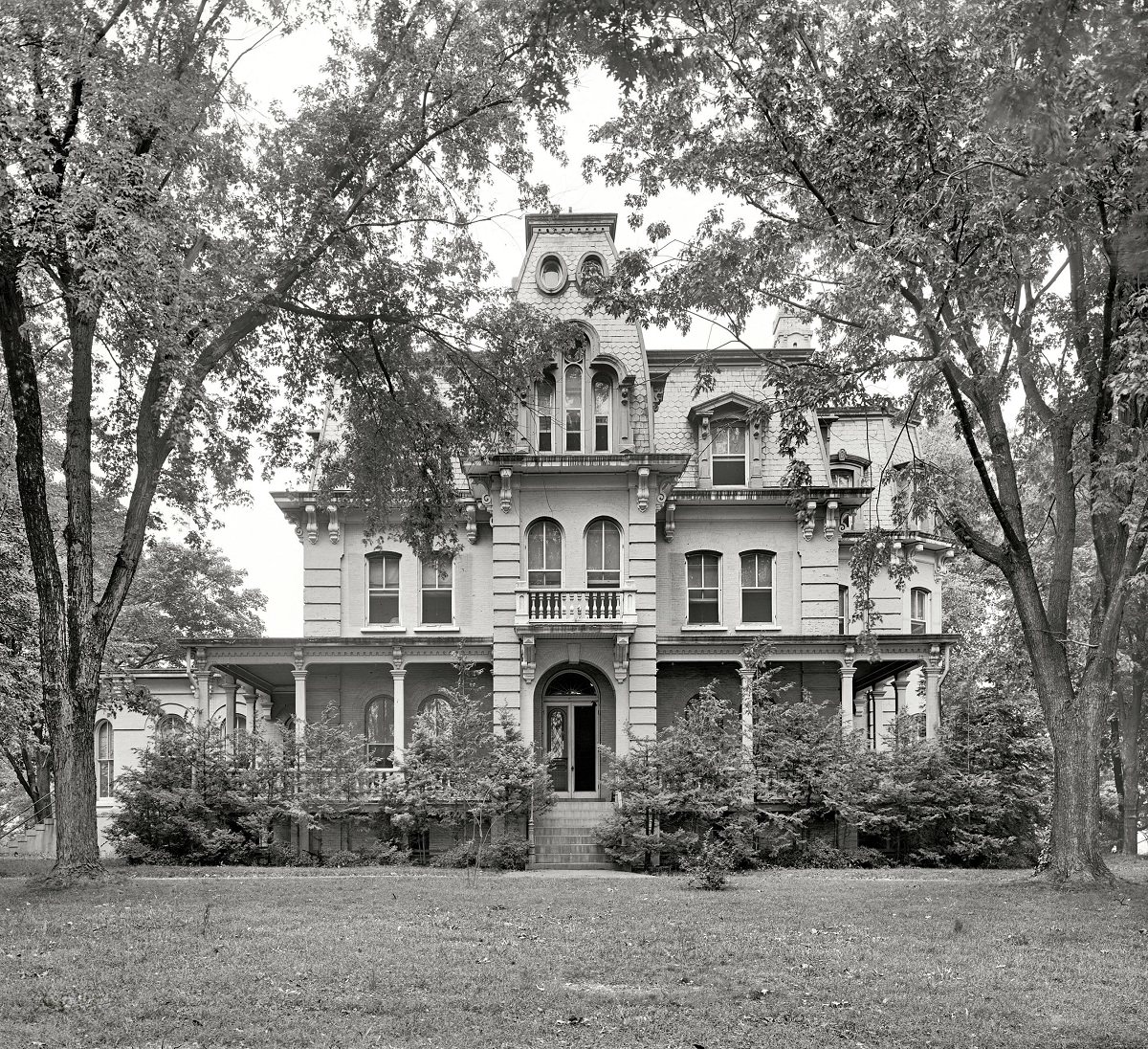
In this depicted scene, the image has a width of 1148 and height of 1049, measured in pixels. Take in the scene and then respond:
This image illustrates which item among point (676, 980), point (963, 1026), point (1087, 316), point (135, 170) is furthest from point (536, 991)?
point (1087, 316)

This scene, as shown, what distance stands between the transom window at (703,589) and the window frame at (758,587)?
1.86 feet

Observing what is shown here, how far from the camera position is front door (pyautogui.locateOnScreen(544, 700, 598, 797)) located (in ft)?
93.4

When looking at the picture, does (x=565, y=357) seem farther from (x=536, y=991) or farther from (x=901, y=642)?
(x=536, y=991)

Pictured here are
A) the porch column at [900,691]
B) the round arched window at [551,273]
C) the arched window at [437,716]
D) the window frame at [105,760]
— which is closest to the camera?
the arched window at [437,716]

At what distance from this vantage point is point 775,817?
2342cm

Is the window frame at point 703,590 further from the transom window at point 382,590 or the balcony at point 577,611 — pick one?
the transom window at point 382,590

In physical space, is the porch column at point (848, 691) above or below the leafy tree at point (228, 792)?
above

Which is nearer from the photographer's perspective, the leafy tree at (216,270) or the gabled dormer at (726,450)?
the leafy tree at (216,270)

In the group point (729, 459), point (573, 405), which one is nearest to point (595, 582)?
point (573, 405)

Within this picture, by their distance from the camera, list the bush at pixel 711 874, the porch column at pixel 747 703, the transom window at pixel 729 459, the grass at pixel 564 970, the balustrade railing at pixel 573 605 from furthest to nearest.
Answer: the transom window at pixel 729 459 < the balustrade railing at pixel 573 605 < the porch column at pixel 747 703 < the bush at pixel 711 874 < the grass at pixel 564 970

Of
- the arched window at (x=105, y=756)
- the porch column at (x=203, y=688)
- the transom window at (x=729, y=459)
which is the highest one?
the transom window at (x=729, y=459)

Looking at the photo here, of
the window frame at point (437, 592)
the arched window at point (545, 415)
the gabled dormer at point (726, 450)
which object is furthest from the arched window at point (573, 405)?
the window frame at point (437, 592)

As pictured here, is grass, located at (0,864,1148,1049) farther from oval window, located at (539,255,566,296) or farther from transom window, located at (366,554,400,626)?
oval window, located at (539,255,566,296)

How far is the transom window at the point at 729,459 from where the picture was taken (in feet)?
99.2
